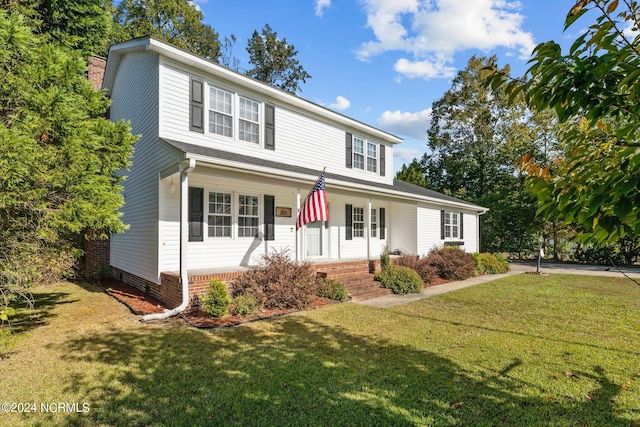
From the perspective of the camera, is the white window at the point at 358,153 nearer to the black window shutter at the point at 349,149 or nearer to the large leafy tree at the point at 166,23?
the black window shutter at the point at 349,149

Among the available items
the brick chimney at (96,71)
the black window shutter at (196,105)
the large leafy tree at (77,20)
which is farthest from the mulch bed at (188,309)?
the brick chimney at (96,71)

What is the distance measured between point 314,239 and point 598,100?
11.3 metres

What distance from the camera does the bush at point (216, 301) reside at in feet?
23.8

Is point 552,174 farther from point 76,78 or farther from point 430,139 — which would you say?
point 430,139

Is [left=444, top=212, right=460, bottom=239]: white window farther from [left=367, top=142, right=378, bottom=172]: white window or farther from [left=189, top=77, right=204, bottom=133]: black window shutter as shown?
[left=189, top=77, right=204, bottom=133]: black window shutter

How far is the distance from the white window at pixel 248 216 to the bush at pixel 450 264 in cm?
676

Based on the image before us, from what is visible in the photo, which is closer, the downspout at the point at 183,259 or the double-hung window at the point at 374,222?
the downspout at the point at 183,259

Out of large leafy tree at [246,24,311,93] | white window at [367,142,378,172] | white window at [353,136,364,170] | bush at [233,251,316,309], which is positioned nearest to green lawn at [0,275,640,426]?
bush at [233,251,316,309]

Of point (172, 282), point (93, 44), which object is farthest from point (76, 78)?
point (93, 44)

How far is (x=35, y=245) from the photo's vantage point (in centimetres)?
511

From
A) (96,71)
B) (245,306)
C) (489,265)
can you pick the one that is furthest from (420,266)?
(96,71)

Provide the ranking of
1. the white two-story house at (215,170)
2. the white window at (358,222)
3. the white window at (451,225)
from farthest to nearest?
the white window at (451,225) < the white window at (358,222) < the white two-story house at (215,170)

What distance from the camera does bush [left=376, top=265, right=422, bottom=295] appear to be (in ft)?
35.3

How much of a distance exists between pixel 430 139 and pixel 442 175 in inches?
137
